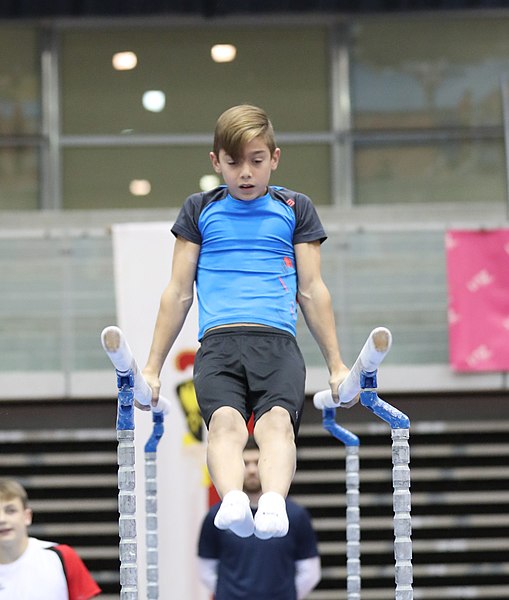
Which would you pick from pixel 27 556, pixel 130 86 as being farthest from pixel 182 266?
pixel 130 86

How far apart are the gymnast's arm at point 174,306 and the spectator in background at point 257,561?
1321mm

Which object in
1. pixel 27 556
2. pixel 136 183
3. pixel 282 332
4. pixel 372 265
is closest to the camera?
pixel 282 332

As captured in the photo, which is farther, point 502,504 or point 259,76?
point 259,76

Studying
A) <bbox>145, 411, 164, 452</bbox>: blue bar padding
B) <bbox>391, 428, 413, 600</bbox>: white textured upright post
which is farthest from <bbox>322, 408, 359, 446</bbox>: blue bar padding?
<bbox>391, 428, 413, 600</bbox>: white textured upright post

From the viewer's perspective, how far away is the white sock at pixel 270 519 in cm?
313

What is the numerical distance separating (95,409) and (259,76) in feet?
10.2

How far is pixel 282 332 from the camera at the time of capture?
12.1 ft

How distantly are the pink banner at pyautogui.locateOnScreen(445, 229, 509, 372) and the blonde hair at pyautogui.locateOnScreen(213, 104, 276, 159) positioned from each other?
16.5 ft

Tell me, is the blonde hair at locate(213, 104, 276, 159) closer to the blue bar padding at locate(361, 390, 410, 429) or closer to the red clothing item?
the blue bar padding at locate(361, 390, 410, 429)

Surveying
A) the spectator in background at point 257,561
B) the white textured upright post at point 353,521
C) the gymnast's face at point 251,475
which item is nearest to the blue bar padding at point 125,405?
the white textured upright post at point 353,521

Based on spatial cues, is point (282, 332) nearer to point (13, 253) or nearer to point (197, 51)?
point (13, 253)

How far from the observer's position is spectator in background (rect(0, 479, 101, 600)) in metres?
4.35

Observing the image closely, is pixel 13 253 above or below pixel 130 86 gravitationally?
below

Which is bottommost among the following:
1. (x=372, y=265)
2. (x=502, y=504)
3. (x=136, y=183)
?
(x=502, y=504)
